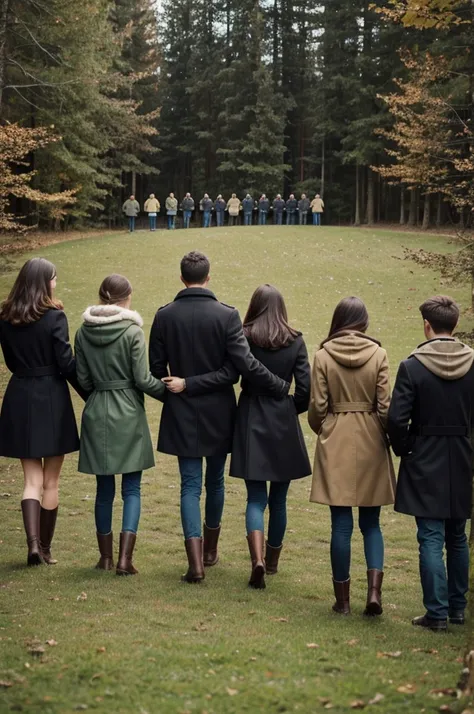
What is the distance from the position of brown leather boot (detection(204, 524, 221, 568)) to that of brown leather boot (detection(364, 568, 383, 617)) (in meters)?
1.46

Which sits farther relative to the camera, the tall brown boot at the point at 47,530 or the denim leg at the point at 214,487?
the tall brown boot at the point at 47,530

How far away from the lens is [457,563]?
18.5 feet

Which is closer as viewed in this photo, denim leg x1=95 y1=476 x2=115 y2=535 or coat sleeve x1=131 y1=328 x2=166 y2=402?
coat sleeve x1=131 y1=328 x2=166 y2=402

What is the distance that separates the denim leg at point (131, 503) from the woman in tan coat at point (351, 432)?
1.32 meters

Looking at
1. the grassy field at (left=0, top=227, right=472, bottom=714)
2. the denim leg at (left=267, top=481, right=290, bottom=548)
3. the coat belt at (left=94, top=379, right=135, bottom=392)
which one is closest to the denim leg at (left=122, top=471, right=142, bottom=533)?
the grassy field at (left=0, top=227, right=472, bottom=714)

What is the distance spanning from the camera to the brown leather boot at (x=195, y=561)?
20.1ft

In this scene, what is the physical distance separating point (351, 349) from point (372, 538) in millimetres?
1246

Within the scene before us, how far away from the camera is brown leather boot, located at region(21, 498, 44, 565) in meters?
6.35

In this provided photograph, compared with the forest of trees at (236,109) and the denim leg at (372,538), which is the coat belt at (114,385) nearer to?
the denim leg at (372,538)

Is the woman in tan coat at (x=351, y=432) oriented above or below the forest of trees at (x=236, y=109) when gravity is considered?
below

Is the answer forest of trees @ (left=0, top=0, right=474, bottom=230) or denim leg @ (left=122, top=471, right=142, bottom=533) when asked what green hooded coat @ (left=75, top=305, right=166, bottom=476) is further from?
forest of trees @ (left=0, top=0, right=474, bottom=230)

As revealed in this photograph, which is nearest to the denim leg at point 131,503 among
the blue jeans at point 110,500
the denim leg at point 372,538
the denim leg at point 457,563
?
the blue jeans at point 110,500

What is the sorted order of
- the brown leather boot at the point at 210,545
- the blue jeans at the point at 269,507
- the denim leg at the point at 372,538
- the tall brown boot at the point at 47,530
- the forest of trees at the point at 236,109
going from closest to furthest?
the denim leg at the point at 372,538 < the blue jeans at the point at 269,507 < the tall brown boot at the point at 47,530 < the brown leather boot at the point at 210,545 < the forest of trees at the point at 236,109

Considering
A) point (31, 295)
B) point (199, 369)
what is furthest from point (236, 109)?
point (199, 369)
